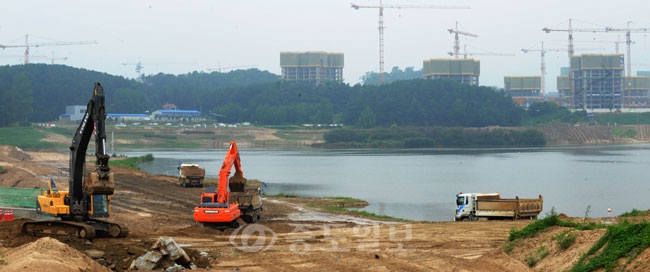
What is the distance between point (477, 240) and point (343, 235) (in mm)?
6209

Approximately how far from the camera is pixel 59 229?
1271 inches

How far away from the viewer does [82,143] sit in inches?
1251

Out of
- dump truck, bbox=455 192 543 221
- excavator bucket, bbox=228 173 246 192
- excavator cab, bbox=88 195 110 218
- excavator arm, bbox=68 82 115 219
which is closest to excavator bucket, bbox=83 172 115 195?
excavator arm, bbox=68 82 115 219

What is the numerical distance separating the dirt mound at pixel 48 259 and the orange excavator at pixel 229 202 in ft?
46.6

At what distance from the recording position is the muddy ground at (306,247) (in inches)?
1071

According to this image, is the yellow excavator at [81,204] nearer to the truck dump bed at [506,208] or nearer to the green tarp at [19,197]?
the green tarp at [19,197]

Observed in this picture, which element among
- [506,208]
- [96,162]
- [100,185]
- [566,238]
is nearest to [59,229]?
[100,185]

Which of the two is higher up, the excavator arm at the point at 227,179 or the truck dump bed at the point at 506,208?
the excavator arm at the point at 227,179

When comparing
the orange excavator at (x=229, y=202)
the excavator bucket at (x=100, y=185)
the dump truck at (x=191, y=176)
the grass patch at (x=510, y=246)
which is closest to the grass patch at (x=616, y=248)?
the grass patch at (x=510, y=246)

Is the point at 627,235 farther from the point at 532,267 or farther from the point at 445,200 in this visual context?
the point at 445,200

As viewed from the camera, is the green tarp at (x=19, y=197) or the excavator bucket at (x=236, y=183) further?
the excavator bucket at (x=236, y=183)

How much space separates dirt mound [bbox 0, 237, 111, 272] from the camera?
23719 millimetres

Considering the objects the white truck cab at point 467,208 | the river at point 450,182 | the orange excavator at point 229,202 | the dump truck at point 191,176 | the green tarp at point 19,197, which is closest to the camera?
the orange excavator at point 229,202

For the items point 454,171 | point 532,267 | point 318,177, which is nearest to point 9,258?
point 532,267
